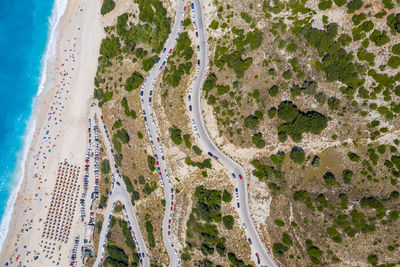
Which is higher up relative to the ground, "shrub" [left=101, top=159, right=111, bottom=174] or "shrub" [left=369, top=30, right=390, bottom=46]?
"shrub" [left=369, top=30, right=390, bottom=46]

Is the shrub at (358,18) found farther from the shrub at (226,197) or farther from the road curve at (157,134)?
the shrub at (226,197)

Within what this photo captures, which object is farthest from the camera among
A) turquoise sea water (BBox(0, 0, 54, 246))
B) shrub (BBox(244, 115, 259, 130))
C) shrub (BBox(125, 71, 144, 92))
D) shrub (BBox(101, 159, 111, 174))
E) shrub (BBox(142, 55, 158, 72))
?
turquoise sea water (BBox(0, 0, 54, 246))

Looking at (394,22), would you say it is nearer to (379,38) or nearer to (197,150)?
(379,38)

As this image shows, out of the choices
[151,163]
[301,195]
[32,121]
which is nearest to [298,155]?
[301,195]

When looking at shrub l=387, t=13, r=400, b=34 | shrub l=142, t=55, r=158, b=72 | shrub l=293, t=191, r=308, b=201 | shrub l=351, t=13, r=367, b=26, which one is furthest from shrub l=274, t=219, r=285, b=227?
shrub l=142, t=55, r=158, b=72

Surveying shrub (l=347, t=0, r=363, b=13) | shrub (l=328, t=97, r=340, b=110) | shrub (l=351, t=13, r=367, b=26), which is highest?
shrub (l=347, t=0, r=363, b=13)

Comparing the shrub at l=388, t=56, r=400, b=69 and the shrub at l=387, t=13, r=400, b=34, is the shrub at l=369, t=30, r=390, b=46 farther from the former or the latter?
the shrub at l=388, t=56, r=400, b=69

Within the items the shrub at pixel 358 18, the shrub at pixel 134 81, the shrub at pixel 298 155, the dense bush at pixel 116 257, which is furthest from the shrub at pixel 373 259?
the shrub at pixel 134 81
